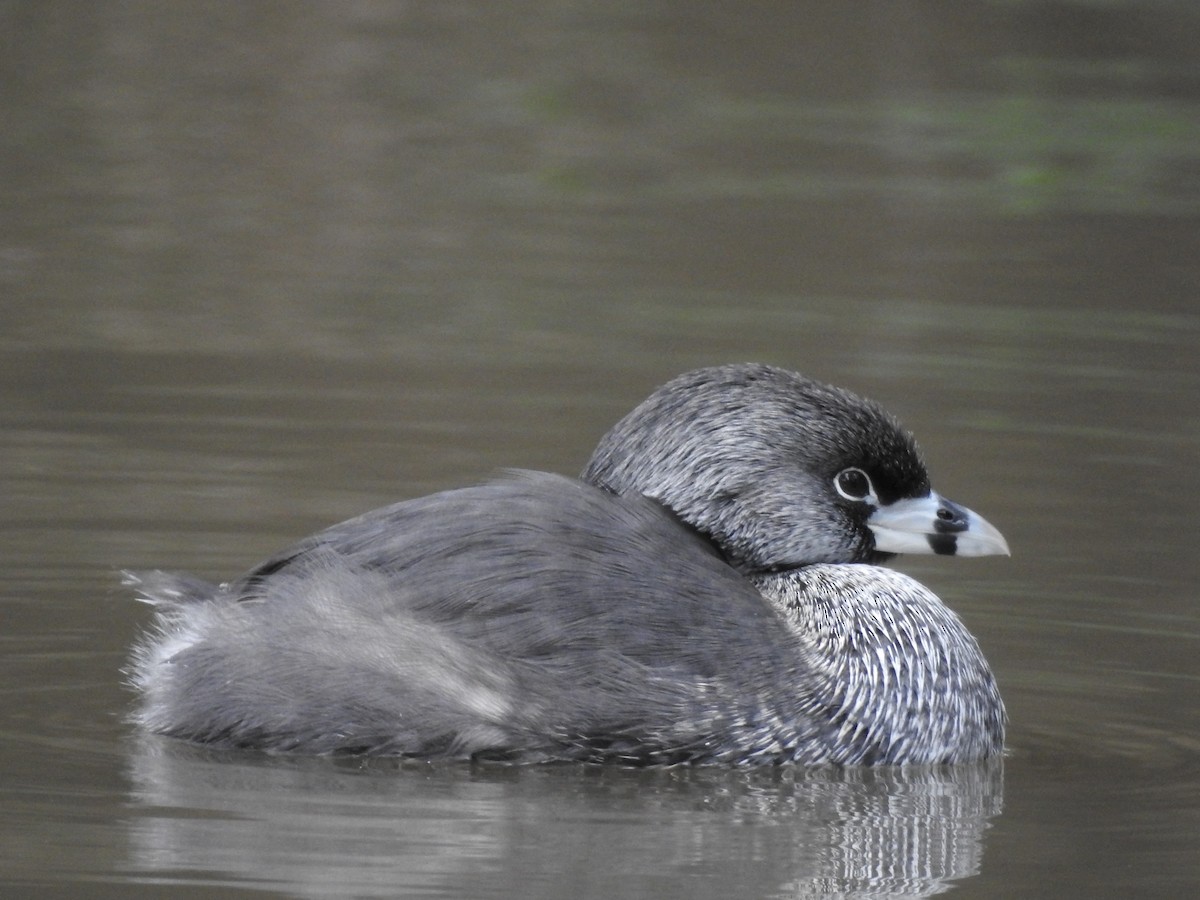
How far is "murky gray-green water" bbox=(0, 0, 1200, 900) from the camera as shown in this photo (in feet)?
18.6

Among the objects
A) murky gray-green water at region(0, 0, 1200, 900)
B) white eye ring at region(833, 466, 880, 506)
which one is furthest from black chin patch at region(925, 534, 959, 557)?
murky gray-green water at region(0, 0, 1200, 900)

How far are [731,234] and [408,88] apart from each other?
4721 millimetres

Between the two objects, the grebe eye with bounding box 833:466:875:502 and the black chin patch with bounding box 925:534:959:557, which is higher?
the grebe eye with bounding box 833:466:875:502

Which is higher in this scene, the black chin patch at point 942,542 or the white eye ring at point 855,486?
the white eye ring at point 855,486

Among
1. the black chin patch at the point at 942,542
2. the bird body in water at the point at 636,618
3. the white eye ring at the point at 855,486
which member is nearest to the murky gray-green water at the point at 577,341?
the bird body in water at the point at 636,618

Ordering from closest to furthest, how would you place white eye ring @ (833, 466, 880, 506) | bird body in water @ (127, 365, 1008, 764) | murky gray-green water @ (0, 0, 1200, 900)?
murky gray-green water @ (0, 0, 1200, 900)
bird body in water @ (127, 365, 1008, 764)
white eye ring @ (833, 466, 880, 506)

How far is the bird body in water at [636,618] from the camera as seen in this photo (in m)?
5.98

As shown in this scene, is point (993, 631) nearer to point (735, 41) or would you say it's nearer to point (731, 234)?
point (731, 234)

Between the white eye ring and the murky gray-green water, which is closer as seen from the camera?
the murky gray-green water

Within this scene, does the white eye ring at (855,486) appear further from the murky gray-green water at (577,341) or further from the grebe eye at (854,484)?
the murky gray-green water at (577,341)

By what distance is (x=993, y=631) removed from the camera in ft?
25.3

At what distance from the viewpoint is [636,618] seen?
6082 mm

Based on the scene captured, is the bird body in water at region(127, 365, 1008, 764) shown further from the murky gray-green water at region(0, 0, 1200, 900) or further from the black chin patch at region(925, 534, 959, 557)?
the murky gray-green water at region(0, 0, 1200, 900)

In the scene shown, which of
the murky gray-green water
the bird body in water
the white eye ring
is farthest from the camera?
the white eye ring
